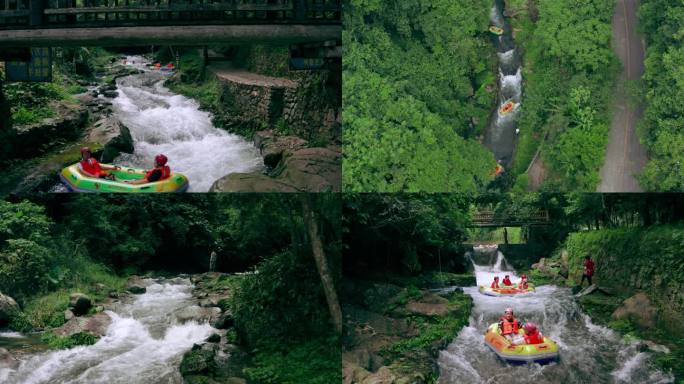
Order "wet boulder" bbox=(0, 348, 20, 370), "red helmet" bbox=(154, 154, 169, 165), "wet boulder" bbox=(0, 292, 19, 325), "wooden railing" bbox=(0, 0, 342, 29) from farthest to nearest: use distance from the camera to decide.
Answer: "red helmet" bbox=(154, 154, 169, 165)
"wooden railing" bbox=(0, 0, 342, 29)
"wet boulder" bbox=(0, 292, 19, 325)
"wet boulder" bbox=(0, 348, 20, 370)

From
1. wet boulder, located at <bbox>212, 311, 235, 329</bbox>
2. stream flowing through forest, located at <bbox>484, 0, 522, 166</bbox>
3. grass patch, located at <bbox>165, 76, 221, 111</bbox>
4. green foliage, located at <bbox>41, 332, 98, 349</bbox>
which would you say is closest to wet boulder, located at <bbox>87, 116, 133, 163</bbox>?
grass patch, located at <bbox>165, 76, 221, 111</bbox>

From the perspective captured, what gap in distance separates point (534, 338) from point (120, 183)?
3.79 meters

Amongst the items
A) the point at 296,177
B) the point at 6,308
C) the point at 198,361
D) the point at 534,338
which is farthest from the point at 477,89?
the point at 6,308

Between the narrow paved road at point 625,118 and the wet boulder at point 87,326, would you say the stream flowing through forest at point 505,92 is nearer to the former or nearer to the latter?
the narrow paved road at point 625,118

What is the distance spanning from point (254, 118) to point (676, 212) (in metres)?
3.83

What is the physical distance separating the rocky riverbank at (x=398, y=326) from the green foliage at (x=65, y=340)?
219 centimetres

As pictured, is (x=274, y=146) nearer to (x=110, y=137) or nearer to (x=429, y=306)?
(x=110, y=137)

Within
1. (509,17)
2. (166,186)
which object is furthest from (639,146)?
(166,186)

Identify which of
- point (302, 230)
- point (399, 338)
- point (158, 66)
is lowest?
point (399, 338)

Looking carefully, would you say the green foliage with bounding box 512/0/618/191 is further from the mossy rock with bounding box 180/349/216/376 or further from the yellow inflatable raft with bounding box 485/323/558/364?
the mossy rock with bounding box 180/349/216/376

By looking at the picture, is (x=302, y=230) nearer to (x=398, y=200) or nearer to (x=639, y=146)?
(x=398, y=200)

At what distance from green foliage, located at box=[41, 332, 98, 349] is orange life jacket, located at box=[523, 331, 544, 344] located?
143 inches

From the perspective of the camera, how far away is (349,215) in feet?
30.0

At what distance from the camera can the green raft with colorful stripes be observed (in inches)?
354
